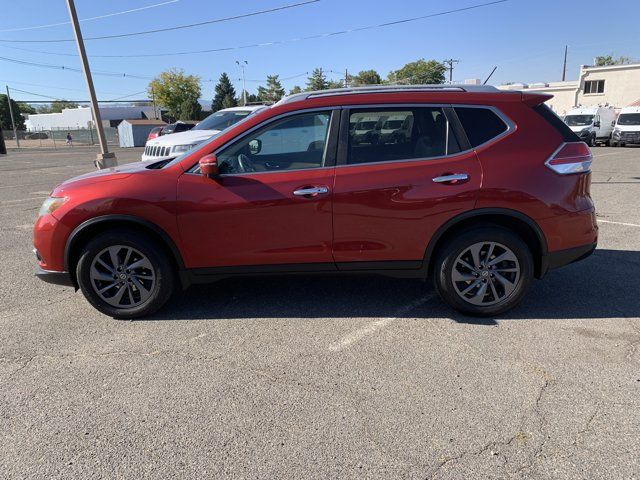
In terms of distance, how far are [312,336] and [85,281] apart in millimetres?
1928

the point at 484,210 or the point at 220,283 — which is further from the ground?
the point at 484,210

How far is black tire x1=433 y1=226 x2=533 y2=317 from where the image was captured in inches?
152

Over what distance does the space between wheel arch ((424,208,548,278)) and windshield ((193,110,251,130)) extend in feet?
25.3

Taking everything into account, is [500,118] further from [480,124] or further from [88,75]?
[88,75]

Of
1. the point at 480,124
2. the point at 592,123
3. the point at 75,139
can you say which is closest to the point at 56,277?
the point at 480,124

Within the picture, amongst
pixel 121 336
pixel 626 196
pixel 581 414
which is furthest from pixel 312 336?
pixel 626 196

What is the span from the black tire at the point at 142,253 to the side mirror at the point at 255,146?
1.11 metres

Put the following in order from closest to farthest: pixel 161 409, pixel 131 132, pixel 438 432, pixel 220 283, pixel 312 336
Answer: pixel 438 432
pixel 161 409
pixel 312 336
pixel 220 283
pixel 131 132

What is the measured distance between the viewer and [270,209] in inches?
149

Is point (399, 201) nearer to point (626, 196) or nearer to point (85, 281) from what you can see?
point (85, 281)

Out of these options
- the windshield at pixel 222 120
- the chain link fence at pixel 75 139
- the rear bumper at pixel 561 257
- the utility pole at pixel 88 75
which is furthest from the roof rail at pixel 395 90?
the chain link fence at pixel 75 139

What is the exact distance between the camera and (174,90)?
240 ft

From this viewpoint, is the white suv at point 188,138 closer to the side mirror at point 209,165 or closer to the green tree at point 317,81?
the side mirror at point 209,165

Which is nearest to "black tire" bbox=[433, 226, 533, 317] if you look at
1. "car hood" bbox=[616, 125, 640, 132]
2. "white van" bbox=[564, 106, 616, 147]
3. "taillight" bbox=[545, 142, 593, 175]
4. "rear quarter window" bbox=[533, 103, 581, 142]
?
"taillight" bbox=[545, 142, 593, 175]
